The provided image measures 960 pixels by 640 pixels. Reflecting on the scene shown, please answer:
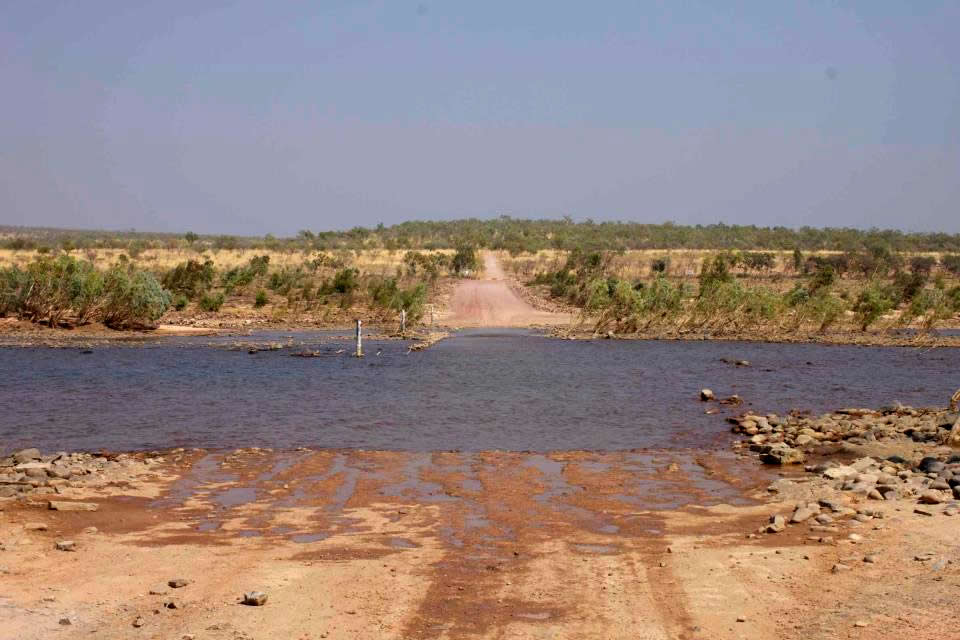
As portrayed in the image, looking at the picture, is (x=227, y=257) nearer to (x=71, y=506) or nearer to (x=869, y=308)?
(x=869, y=308)

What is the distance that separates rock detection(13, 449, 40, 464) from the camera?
50.5 ft

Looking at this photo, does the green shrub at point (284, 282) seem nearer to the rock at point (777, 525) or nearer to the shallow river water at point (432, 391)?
the shallow river water at point (432, 391)

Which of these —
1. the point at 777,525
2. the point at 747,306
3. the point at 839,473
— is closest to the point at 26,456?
the point at 777,525

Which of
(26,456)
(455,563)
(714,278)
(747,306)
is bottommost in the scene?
(26,456)

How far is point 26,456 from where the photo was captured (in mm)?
15531

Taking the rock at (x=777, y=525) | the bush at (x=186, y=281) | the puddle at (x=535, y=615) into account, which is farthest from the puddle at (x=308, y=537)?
the bush at (x=186, y=281)

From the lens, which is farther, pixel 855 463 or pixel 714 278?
pixel 714 278

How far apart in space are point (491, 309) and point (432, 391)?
28.0 metres

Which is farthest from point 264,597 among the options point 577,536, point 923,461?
point 923,461

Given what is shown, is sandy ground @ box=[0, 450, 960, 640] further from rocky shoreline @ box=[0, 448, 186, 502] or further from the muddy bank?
the muddy bank

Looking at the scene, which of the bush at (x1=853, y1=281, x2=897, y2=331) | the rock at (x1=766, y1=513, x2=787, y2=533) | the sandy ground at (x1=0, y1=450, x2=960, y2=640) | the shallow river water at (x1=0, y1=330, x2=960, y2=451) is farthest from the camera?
the bush at (x1=853, y1=281, x2=897, y2=331)

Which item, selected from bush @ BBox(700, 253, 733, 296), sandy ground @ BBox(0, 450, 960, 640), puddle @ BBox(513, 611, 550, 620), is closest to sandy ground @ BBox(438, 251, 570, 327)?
bush @ BBox(700, 253, 733, 296)

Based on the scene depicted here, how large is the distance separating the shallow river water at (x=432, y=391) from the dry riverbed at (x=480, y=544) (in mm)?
2197

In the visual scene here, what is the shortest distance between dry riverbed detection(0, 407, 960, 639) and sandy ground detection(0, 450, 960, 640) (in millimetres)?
34
